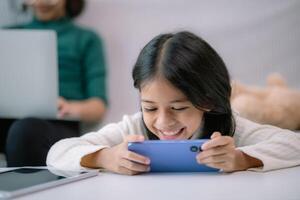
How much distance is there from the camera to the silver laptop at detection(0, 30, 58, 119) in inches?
51.6

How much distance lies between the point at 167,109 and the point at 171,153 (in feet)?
0.54

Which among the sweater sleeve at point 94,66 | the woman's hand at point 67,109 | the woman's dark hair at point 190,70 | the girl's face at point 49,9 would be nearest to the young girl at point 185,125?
the woman's dark hair at point 190,70

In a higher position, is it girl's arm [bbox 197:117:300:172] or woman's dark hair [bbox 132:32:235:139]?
woman's dark hair [bbox 132:32:235:139]

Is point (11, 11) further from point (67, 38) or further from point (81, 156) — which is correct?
point (81, 156)

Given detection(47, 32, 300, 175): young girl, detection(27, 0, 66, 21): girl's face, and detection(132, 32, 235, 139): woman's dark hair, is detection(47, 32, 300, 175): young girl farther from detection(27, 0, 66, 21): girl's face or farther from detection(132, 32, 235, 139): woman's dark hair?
detection(27, 0, 66, 21): girl's face

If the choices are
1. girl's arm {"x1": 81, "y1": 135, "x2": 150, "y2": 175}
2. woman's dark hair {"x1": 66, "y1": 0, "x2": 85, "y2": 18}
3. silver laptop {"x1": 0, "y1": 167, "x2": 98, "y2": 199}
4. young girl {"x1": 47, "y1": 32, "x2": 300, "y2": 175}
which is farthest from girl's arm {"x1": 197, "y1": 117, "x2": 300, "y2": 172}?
woman's dark hair {"x1": 66, "y1": 0, "x2": 85, "y2": 18}

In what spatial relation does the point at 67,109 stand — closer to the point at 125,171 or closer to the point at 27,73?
the point at 27,73

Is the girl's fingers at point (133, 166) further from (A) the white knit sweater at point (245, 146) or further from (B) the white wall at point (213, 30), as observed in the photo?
(B) the white wall at point (213, 30)

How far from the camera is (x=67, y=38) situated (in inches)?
88.7

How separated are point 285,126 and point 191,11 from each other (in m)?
0.74

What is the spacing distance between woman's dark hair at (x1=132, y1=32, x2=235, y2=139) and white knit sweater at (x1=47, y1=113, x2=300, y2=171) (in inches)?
2.6

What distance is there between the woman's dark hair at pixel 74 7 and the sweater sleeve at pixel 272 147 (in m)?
1.47

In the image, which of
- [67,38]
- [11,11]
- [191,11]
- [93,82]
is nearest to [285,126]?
[191,11]

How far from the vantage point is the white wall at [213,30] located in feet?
6.51
